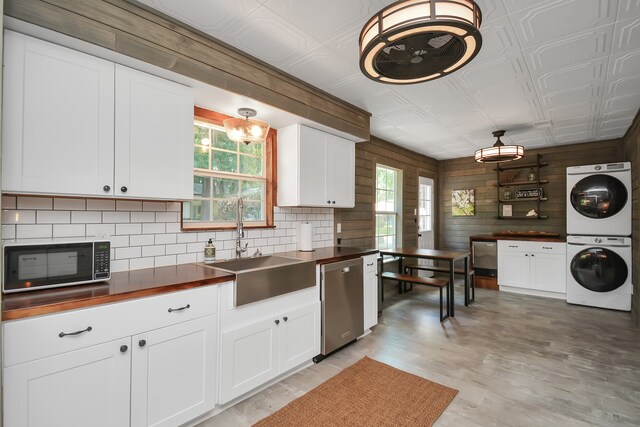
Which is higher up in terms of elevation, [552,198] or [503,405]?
[552,198]

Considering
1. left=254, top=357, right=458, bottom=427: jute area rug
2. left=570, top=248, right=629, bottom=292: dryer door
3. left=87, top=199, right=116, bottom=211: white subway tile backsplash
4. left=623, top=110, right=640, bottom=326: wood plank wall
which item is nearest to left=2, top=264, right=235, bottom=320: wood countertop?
left=87, top=199, right=116, bottom=211: white subway tile backsplash

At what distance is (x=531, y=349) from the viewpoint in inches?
119

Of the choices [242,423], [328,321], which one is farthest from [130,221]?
[328,321]

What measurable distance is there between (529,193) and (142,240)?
20.4 feet

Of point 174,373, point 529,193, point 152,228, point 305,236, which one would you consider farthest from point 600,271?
point 152,228

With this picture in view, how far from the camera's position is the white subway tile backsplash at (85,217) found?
6.23 ft

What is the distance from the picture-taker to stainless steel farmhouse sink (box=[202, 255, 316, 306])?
2.08m

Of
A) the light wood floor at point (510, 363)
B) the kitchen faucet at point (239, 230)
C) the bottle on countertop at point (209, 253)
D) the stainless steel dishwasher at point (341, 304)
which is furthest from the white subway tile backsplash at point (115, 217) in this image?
the stainless steel dishwasher at point (341, 304)

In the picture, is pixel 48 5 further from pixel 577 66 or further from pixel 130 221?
pixel 577 66

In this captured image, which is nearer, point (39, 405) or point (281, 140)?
point (39, 405)

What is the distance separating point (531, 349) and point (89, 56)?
13.9 ft

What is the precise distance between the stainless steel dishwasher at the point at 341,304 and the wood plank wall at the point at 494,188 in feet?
13.9

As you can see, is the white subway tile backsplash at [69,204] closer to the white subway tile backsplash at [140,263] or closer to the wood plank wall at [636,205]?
the white subway tile backsplash at [140,263]

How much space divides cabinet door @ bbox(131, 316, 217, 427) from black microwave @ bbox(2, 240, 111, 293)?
0.46 m
